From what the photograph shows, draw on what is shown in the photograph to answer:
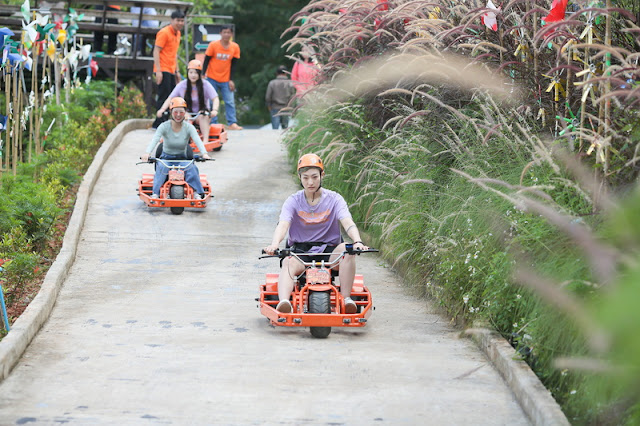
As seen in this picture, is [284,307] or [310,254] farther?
[310,254]

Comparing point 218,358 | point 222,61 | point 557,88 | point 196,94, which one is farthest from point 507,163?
point 222,61

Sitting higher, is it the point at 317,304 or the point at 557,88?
the point at 557,88

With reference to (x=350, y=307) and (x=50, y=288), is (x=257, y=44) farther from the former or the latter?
(x=350, y=307)

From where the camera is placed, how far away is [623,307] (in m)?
1.19

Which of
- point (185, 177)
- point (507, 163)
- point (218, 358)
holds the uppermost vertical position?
point (507, 163)

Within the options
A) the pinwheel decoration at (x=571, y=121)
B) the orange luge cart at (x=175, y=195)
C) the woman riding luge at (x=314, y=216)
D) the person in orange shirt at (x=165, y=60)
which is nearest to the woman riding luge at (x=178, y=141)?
the orange luge cart at (x=175, y=195)

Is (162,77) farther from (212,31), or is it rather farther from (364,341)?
(364,341)

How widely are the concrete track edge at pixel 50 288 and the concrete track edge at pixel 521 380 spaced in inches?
123

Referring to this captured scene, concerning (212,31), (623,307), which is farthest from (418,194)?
(212,31)

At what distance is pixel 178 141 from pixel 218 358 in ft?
24.1

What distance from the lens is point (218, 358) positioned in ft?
20.6

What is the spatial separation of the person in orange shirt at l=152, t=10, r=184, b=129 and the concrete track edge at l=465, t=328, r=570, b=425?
500 inches

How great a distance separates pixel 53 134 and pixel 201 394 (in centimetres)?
1209

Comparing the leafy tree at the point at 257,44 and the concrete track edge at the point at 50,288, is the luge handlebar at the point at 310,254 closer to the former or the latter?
the concrete track edge at the point at 50,288
